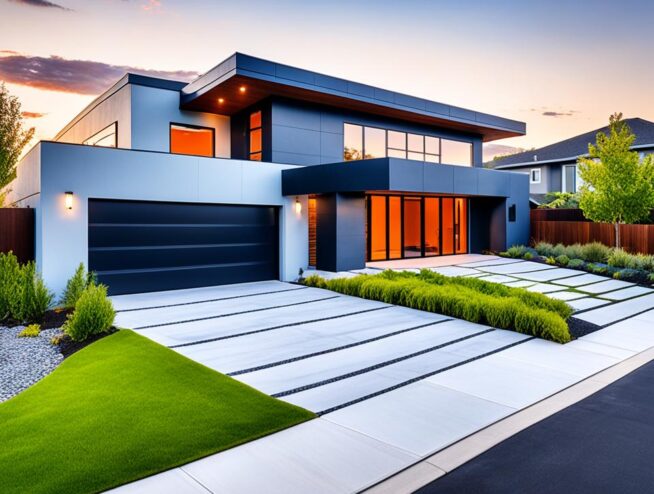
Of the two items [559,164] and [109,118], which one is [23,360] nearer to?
[109,118]

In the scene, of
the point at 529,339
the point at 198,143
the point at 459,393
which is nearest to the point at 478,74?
the point at 198,143

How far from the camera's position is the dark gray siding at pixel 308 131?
1546 centimetres

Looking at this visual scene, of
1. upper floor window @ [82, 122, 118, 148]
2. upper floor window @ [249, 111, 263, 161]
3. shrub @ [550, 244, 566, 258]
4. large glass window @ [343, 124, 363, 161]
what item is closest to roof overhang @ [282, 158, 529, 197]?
upper floor window @ [249, 111, 263, 161]

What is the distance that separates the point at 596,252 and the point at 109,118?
18885mm

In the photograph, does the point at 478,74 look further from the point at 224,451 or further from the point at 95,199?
the point at 224,451

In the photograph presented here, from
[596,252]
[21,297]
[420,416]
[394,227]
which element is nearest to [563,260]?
[596,252]

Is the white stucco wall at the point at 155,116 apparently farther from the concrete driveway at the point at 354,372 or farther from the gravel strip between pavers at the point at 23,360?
the gravel strip between pavers at the point at 23,360

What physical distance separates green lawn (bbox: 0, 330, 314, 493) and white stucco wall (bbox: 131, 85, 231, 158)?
36.4ft

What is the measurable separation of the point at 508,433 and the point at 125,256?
421 inches

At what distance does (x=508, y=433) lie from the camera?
4312 mm

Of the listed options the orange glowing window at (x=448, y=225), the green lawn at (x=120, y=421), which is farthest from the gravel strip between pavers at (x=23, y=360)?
the orange glowing window at (x=448, y=225)

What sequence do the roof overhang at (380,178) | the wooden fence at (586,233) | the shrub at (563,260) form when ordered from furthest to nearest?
the wooden fence at (586,233) → the shrub at (563,260) → the roof overhang at (380,178)

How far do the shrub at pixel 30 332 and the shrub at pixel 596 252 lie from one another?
17.6 meters

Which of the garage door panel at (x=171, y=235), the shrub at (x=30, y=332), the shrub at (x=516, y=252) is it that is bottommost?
the shrub at (x=30, y=332)
